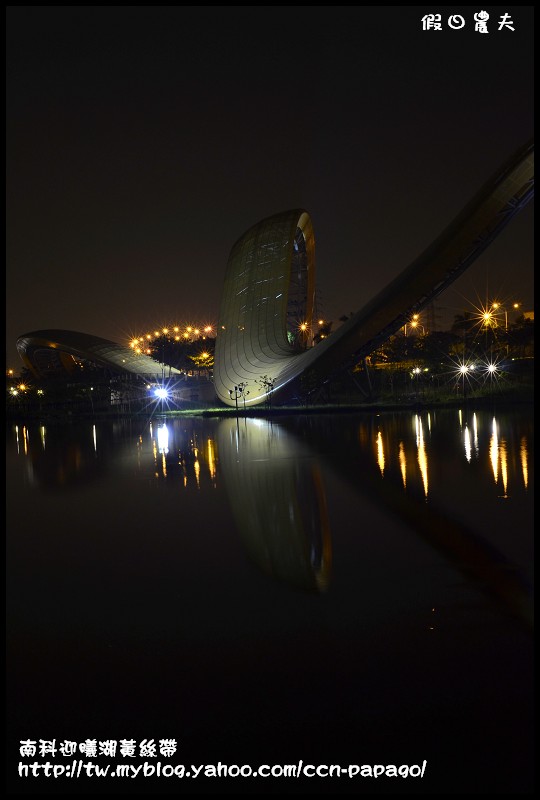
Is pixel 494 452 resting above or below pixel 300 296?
below

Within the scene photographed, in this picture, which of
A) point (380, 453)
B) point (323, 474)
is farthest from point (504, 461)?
point (323, 474)

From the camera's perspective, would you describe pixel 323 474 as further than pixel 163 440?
No

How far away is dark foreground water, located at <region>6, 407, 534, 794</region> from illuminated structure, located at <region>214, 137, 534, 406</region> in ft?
53.0

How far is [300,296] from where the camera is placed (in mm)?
37188

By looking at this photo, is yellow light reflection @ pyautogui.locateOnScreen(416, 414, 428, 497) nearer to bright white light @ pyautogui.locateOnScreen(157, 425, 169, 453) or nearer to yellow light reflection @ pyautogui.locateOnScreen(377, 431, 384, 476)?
yellow light reflection @ pyautogui.locateOnScreen(377, 431, 384, 476)

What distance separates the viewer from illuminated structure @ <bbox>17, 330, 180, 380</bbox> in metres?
46.2

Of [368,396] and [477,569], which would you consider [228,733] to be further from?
[368,396]

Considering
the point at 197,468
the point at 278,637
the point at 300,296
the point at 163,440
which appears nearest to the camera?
the point at 278,637

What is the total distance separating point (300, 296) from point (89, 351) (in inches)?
618

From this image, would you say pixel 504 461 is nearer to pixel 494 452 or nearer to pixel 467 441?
pixel 494 452

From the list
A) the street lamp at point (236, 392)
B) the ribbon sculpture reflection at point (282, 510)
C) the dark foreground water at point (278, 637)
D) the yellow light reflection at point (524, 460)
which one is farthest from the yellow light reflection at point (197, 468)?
the street lamp at point (236, 392)

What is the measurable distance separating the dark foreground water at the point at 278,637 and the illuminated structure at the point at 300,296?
1615 centimetres

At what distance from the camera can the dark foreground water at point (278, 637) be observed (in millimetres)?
2959

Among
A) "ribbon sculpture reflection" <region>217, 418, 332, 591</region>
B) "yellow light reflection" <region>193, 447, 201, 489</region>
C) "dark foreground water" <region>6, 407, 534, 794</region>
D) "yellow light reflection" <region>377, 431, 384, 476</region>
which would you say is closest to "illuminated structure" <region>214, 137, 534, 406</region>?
"yellow light reflection" <region>377, 431, 384, 476</region>
